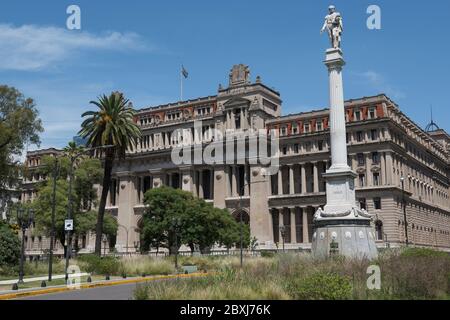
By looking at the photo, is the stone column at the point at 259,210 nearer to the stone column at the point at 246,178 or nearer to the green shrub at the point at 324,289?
the stone column at the point at 246,178

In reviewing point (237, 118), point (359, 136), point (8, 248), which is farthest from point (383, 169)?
point (8, 248)

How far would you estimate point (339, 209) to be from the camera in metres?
36.2

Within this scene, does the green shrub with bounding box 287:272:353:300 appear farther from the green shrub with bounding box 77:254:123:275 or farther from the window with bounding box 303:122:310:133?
the window with bounding box 303:122:310:133

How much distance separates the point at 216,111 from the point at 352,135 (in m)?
25.1

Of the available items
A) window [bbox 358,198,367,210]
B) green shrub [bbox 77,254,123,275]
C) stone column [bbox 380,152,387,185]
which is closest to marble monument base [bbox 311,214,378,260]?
green shrub [bbox 77,254,123,275]

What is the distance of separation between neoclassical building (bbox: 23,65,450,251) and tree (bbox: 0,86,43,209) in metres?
39.4

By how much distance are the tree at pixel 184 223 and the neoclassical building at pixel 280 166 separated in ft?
41.5

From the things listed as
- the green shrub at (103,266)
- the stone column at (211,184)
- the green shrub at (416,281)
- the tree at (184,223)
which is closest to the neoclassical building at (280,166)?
the stone column at (211,184)

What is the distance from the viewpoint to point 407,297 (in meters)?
18.4

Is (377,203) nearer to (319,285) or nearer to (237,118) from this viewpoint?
(237,118)

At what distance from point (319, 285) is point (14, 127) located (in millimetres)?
45299

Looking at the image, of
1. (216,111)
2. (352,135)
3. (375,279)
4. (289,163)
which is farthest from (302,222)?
(375,279)

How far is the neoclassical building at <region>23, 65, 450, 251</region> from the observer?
259 feet
